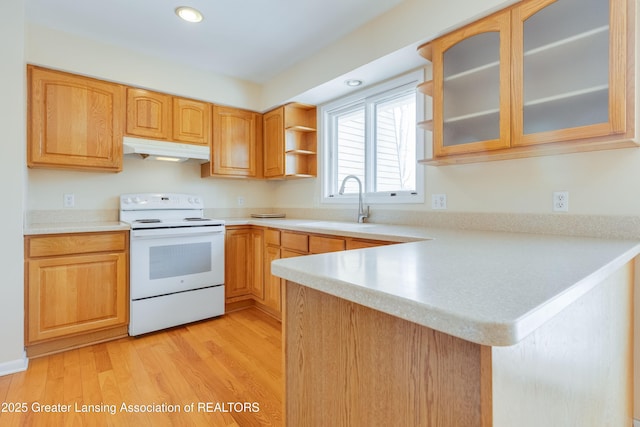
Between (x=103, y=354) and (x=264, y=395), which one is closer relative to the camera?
(x=264, y=395)

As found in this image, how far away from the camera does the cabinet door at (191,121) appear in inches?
119

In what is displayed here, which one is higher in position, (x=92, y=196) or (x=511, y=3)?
(x=511, y=3)

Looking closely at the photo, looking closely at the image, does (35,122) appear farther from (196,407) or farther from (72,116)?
(196,407)

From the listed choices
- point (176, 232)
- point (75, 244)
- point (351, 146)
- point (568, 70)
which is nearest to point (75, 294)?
point (75, 244)

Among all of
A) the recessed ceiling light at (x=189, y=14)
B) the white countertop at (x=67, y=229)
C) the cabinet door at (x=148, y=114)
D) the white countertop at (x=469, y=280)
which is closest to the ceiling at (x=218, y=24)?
the recessed ceiling light at (x=189, y=14)

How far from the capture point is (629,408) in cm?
140

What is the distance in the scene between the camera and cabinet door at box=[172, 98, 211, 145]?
3.02 m

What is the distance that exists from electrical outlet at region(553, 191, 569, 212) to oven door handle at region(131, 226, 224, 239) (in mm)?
2525

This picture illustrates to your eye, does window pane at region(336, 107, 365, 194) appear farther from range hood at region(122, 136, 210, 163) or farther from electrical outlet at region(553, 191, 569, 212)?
electrical outlet at region(553, 191, 569, 212)

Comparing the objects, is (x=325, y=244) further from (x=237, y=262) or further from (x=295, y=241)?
(x=237, y=262)

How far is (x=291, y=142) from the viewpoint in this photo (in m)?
3.36

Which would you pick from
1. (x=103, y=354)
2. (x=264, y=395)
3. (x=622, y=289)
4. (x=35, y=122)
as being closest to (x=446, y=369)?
(x=622, y=289)

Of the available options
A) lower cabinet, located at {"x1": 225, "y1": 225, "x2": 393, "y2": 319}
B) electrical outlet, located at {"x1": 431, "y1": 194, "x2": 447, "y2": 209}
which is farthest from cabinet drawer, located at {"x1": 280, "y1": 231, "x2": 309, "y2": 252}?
electrical outlet, located at {"x1": 431, "y1": 194, "x2": 447, "y2": 209}

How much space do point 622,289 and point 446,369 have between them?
121cm
